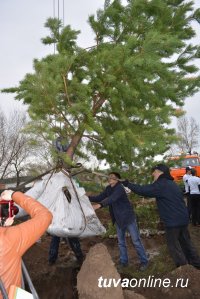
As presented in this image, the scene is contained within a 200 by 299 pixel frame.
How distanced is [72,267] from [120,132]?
2.96 meters

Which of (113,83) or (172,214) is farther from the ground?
(113,83)

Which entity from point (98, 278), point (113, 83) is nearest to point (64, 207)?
point (98, 278)

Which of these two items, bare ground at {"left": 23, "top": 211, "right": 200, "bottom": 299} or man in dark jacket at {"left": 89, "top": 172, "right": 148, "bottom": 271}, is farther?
man in dark jacket at {"left": 89, "top": 172, "right": 148, "bottom": 271}

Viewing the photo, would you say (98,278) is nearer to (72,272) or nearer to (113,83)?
(72,272)

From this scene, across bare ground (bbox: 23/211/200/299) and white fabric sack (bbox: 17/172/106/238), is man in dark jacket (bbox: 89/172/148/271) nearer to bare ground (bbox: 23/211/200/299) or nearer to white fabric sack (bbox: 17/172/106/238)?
bare ground (bbox: 23/211/200/299)

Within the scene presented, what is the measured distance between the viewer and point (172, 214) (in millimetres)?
4707

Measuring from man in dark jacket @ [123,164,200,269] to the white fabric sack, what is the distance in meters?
0.88

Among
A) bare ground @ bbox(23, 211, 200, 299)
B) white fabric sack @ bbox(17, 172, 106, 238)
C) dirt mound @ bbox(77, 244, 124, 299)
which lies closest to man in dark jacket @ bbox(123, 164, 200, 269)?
bare ground @ bbox(23, 211, 200, 299)

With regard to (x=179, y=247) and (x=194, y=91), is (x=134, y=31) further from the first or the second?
(x=179, y=247)

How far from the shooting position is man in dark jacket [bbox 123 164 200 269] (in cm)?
468

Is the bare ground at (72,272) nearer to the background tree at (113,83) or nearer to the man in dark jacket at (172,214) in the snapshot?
the man in dark jacket at (172,214)

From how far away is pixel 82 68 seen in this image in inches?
175

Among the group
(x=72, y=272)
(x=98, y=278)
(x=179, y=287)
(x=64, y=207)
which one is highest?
(x=64, y=207)

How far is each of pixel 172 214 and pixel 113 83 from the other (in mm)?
2079
